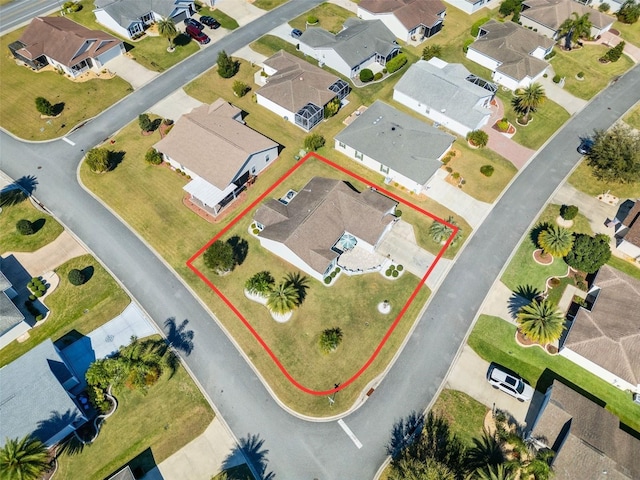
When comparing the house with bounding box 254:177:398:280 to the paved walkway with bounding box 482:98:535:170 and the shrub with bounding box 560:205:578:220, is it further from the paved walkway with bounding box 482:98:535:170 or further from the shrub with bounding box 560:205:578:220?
the shrub with bounding box 560:205:578:220

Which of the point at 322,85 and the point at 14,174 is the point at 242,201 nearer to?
the point at 322,85

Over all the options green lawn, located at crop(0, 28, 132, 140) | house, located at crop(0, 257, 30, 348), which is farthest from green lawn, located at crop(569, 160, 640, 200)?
house, located at crop(0, 257, 30, 348)

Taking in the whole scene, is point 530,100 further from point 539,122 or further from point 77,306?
point 77,306

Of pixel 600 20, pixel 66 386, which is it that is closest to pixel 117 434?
pixel 66 386

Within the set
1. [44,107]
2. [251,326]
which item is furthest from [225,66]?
[251,326]

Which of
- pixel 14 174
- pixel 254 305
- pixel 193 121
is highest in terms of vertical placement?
pixel 193 121

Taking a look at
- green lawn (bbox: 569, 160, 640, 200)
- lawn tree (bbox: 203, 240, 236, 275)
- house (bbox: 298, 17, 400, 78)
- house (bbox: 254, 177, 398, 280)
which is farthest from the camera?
house (bbox: 298, 17, 400, 78)

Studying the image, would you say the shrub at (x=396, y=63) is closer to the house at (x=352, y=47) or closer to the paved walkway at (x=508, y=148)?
the house at (x=352, y=47)
